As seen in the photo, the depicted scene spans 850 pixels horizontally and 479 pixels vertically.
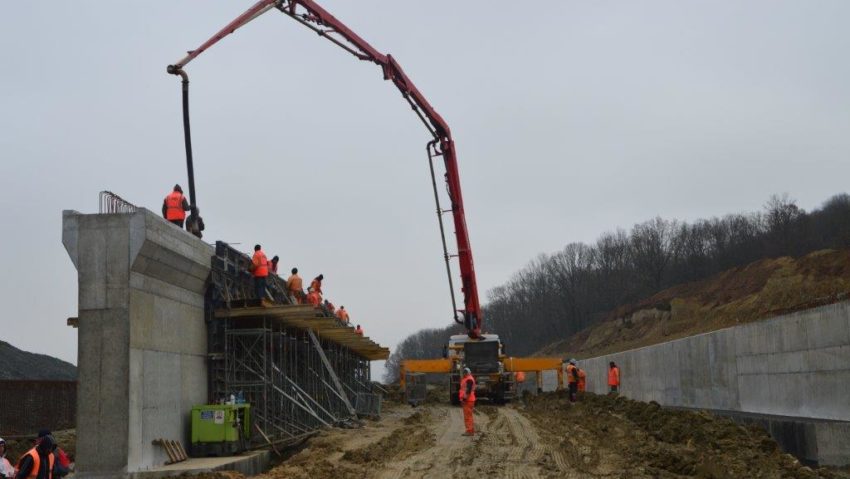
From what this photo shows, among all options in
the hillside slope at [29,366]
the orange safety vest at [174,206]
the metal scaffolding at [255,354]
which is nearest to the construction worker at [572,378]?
the metal scaffolding at [255,354]

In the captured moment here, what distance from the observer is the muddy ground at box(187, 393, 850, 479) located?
15.1m

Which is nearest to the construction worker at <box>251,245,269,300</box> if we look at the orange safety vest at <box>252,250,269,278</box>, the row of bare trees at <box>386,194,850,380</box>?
the orange safety vest at <box>252,250,269,278</box>

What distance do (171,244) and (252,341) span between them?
472 cm

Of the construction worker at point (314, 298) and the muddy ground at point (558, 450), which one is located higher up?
the construction worker at point (314, 298)

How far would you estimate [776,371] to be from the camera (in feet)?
68.2

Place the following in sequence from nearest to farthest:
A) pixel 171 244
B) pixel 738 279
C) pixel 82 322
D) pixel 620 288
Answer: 1. pixel 82 322
2. pixel 171 244
3. pixel 738 279
4. pixel 620 288

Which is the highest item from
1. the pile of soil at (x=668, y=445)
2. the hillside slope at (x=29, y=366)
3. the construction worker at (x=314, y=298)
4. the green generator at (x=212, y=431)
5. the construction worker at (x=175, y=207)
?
the construction worker at (x=175, y=207)

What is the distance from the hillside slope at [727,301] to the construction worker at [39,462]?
2079cm

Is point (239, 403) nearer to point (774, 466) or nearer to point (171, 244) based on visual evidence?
point (171, 244)

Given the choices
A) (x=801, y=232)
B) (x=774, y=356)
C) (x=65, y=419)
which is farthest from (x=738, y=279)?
(x=65, y=419)

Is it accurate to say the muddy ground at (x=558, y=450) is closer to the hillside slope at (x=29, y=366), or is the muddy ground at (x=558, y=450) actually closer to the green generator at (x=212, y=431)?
the green generator at (x=212, y=431)

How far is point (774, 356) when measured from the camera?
20906mm

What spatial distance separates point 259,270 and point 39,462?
1157 cm

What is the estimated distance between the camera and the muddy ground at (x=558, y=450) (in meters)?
15.1
